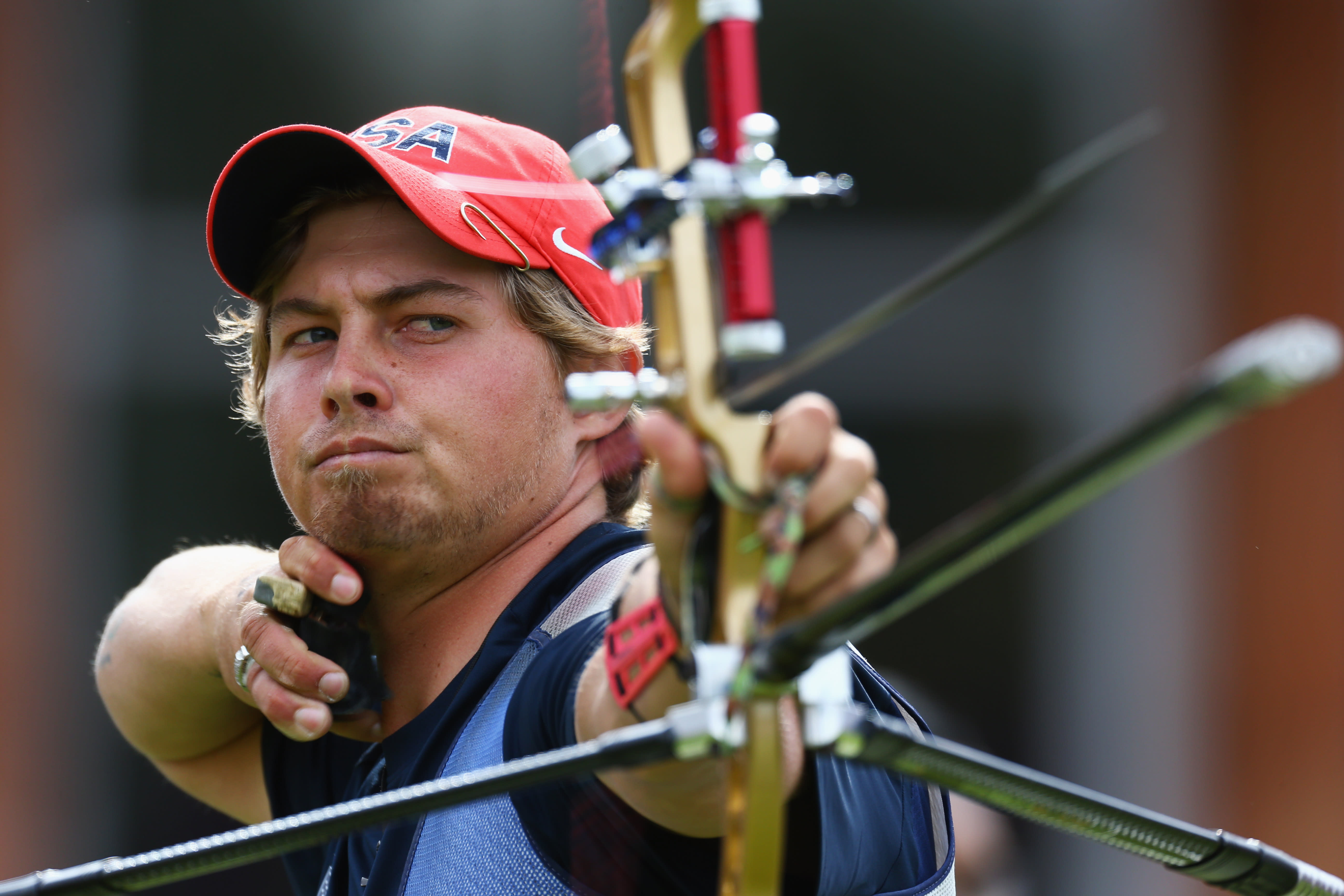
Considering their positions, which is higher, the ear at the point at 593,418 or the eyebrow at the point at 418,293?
the eyebrow at the point at 418,293

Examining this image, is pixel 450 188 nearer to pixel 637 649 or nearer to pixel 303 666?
pixel 303 666

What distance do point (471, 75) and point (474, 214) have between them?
78.3 inches

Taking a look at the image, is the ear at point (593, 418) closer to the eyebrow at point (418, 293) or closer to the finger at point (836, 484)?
the eyebrow at point (418, 293)

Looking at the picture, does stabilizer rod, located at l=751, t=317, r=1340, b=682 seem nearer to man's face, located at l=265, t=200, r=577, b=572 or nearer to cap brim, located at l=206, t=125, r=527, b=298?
man's face, located at l=265, t=200, r=577, b=572

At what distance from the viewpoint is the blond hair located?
157 cm

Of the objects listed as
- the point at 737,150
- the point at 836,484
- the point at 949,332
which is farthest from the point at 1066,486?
the point at 949,332

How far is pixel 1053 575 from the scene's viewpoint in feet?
13.4

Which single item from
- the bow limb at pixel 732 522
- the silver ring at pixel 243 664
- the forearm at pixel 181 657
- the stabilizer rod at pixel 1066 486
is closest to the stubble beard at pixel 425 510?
the silver ring at pixel 243 664

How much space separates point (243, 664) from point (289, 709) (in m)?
0.15

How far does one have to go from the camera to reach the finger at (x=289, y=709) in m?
1.50

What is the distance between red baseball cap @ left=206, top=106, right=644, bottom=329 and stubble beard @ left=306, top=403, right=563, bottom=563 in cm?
22

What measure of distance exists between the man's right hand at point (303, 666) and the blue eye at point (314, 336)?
0.76 feet

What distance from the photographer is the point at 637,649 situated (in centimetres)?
88

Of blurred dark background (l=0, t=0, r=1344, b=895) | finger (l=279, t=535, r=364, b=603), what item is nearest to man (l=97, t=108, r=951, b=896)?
finger (l=279, t=535, r=364, b=603)
